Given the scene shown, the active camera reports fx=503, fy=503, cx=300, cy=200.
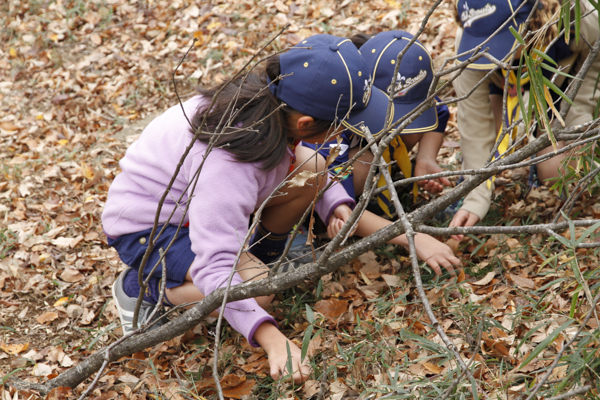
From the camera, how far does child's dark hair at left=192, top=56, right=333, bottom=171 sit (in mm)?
1821

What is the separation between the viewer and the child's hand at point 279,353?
1674mm

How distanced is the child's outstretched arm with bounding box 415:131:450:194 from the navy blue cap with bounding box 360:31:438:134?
0.26 metres

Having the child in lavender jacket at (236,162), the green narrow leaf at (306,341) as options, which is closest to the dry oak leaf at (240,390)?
the child in lavender jacket at (236,162)

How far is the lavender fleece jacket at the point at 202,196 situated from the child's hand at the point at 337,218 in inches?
15.5

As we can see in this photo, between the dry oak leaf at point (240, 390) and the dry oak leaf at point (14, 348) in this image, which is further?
the dry oak leaf at point (14, 348)

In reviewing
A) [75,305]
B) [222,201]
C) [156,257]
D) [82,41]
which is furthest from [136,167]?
[82,41]

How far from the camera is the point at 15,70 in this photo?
5.24 meters

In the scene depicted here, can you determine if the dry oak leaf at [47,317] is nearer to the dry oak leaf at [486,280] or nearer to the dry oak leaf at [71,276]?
the dry oak leaf at [71,276]

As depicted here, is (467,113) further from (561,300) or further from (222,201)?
(222,201)

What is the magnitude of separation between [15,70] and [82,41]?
738 millimetres

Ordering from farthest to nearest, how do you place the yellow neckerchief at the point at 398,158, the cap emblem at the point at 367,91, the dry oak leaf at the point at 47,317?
the yellow neckerchief at the point at 398,158 → the dry oak leaf at the point at 47,317 → the cap emblem at the point at 367,91

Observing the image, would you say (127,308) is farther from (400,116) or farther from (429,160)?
(429,160)

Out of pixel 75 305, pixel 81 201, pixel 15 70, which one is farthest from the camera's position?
pixel 15 70

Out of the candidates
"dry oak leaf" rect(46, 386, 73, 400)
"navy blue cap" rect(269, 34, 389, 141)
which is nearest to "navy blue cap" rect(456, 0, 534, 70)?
"navy blue cap" rect(269, 34, 389, 141)
